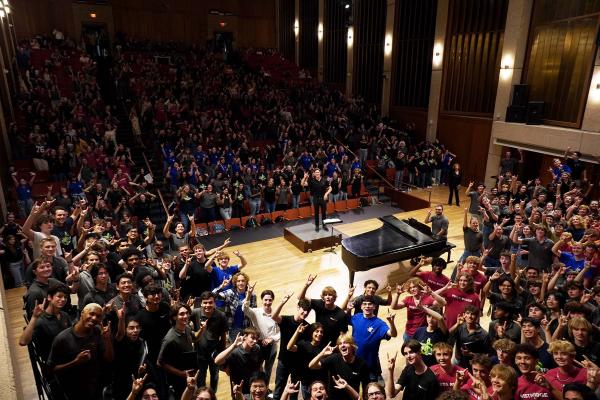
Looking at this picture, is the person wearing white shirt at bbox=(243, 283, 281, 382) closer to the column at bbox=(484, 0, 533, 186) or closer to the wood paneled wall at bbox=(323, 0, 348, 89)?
the column at bbox=(484, 0, 533, 186)

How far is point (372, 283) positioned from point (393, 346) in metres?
1.67

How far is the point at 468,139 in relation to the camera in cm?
1379

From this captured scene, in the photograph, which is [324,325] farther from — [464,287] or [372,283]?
[464,287]

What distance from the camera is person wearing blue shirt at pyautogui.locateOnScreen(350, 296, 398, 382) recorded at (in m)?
3.91

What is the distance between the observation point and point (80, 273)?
4395mm

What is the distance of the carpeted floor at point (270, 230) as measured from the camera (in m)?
9.65

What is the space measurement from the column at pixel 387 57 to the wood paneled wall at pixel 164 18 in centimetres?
980

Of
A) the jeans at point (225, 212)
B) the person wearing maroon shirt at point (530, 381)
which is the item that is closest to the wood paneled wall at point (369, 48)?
the jeans at point (225, 212)

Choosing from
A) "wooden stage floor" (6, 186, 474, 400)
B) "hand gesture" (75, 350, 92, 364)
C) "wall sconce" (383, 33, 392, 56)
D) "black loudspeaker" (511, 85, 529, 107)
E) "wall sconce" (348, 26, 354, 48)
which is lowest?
"wooden stage floor" (6, 186, 474, 400)

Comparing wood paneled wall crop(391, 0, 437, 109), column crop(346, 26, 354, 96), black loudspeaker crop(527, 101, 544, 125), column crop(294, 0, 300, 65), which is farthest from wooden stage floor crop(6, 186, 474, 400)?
column crop(294, 0, 300, 65)

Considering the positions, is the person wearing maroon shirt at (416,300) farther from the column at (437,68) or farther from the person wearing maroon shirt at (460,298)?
the column at (437,68)

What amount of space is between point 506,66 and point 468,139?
2540 mm

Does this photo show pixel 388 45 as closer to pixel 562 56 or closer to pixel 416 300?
pixel 562 56

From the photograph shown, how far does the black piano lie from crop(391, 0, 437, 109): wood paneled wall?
978 cm
